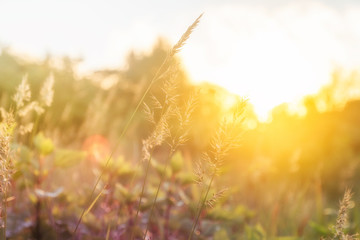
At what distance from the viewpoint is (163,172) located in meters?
0.82

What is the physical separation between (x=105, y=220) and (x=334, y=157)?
30.8ft

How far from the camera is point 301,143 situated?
31.7ft

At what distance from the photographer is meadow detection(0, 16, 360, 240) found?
84 cm

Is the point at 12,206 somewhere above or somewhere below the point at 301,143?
below

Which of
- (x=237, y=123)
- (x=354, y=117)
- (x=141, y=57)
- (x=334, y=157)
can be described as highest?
(x=141, y=57)

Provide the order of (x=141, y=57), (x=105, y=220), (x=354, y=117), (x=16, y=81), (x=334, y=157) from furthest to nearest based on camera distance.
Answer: (x=141, y=57), (x=354, y=117), (x=334, y=157), (x=16, y=81), (x=105, y=220)

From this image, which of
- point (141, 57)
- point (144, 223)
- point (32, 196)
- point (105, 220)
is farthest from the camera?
point (141, 57)

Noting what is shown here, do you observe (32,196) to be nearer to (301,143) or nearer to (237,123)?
(237,123)

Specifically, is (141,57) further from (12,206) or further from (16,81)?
(12,206)

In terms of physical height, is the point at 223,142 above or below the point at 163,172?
above

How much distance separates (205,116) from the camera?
35.7ft

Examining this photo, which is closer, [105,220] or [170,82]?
[170,82]

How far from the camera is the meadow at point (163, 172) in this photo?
0.84 metres

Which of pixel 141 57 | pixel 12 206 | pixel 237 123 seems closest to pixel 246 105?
pixel 237 123
